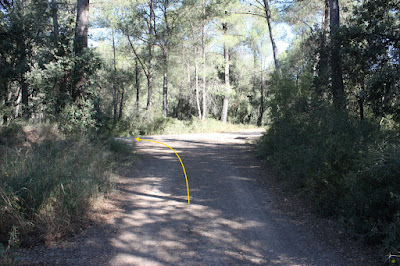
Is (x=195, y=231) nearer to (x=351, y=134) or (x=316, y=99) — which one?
(x=351, y=134)

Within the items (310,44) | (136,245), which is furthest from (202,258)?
(310,44)

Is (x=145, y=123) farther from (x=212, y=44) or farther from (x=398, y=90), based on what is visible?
(x=398, y=90)

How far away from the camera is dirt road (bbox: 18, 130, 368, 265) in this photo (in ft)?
14.3

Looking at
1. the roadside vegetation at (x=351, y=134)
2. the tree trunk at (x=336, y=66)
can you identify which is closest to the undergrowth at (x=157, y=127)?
the roadside vegetation at (x=351, y=134)

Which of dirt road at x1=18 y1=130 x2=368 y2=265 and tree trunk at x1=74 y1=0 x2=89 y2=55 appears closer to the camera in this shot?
dirt road at x1=18 y1=130 x2=368 y2=265

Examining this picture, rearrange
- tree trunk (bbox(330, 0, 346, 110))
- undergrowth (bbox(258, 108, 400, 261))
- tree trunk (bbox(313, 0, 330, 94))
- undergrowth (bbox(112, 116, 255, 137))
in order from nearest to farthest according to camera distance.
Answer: undergrowth (bbox(258, 108, 400, 261)) < tree trunk (bbox(330, 0, 346, 110)) < tree trunk (bbox(313, 0, 330, 94)) < undergrowth (bbox(112, 116, 255, 137))

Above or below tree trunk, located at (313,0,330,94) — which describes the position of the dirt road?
below

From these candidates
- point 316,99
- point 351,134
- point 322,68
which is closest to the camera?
point 351,134

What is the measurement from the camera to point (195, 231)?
209 inches

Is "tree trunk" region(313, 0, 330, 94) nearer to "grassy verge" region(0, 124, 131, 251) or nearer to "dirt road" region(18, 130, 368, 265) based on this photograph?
"dirt road" region(18, 130, 368, 265)

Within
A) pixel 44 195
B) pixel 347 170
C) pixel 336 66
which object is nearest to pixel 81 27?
pixel 44 195

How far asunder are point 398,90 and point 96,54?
10.6 metres

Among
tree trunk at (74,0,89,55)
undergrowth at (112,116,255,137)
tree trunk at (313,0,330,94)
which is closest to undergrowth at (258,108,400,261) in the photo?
tree trunk at (313,0,330,94)

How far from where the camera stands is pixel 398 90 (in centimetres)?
868
